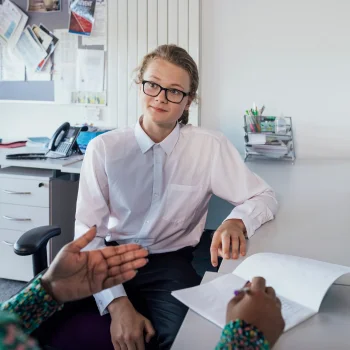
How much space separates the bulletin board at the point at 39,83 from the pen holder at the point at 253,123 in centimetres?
90

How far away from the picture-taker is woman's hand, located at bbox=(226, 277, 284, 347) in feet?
2.13

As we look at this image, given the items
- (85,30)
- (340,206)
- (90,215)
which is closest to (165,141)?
(90,215)

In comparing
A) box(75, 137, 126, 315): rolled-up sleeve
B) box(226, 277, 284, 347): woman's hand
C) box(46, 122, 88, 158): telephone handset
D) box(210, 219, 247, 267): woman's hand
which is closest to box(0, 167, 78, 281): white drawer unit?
box(46, 122, 88, 158): telephone handset

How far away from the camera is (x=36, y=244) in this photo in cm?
131

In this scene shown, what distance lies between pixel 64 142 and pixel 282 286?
1844 millimetres

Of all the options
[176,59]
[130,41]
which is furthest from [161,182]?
[130,41]

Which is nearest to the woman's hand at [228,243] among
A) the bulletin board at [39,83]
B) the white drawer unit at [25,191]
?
the white drawer unit at [25,191]

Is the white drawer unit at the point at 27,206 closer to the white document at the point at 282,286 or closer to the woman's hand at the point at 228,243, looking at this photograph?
the woman's hand at the point at 228,243

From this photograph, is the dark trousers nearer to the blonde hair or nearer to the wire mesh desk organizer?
the blonde hair

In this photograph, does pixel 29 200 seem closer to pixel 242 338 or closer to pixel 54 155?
pixel 54 155

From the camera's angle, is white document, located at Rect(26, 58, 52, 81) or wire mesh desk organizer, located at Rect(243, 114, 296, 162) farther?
white document, located at Rect(26, 58, 52, 81)

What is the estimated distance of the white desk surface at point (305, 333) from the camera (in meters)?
0.73

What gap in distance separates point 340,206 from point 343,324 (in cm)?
83

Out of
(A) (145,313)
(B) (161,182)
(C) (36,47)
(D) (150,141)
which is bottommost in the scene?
(A) (145,313)
